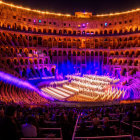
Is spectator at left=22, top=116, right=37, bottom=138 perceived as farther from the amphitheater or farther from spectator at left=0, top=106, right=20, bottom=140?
spectator at left=0, top=106, right=20, bottom=140

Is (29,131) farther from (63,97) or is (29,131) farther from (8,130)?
(63,97)

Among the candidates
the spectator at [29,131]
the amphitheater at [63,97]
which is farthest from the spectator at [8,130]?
the spectator at [29,131]

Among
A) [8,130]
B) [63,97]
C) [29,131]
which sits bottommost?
[63,97]

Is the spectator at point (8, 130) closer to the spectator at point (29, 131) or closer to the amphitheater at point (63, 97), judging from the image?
A: the amphitheater at point (63, 97)

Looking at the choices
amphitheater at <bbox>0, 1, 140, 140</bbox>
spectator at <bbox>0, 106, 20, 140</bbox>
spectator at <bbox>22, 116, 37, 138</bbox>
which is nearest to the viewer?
spectator at <bbox>0, 106, 20, 140</bbox>

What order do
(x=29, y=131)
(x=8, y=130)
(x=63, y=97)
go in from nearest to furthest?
(x=8, y=130)
(x=29, y=131)
(x=63, y=97)

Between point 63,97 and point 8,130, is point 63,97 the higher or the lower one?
the lower one

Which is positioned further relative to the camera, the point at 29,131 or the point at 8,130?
the point at 29,131

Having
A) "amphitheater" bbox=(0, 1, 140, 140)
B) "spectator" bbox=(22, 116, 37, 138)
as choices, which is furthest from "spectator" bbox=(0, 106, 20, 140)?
"spectator" bbox=(22, 116, 37, 138)

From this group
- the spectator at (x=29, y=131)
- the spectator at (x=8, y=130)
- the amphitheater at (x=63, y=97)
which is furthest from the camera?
the amphitheater at (x=63, y=97)

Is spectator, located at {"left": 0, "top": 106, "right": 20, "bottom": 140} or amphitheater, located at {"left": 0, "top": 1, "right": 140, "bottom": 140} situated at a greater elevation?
spectator, located at {"left": 0, "top": 106, "right": 20, "bottom": 140}

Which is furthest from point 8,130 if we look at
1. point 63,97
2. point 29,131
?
point 63,97

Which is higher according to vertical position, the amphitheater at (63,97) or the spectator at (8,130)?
the spectator at (8,130)

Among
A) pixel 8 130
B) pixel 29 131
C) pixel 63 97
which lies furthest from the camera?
pixel 63 97
